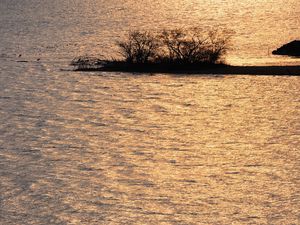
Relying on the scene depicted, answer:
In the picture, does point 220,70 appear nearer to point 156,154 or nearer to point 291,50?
point 291,50

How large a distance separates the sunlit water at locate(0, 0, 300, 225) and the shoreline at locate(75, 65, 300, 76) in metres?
0.71

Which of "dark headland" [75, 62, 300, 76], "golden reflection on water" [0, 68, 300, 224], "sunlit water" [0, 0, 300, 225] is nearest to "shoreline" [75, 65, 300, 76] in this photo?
"dark headland" [75, 62, 300, 76]

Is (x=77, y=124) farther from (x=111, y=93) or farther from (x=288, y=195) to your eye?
(x=288, y=195)

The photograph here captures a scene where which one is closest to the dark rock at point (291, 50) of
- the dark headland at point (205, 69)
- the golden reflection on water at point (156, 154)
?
the dark headland at point (205, 69)

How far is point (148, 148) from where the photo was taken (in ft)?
48.0

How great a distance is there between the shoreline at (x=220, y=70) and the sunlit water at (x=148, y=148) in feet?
2.33

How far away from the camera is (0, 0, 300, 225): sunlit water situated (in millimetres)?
10875

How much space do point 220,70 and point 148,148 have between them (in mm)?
9986

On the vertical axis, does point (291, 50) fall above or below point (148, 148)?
above

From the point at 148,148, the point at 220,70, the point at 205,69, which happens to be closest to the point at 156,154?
the point at 148,148

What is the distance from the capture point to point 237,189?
1173 cm

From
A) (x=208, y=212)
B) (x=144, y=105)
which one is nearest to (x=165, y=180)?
(x=208, y=212)

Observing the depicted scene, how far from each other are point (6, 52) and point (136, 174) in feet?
80.5

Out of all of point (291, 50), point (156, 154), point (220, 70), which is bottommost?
point (156, 154)
